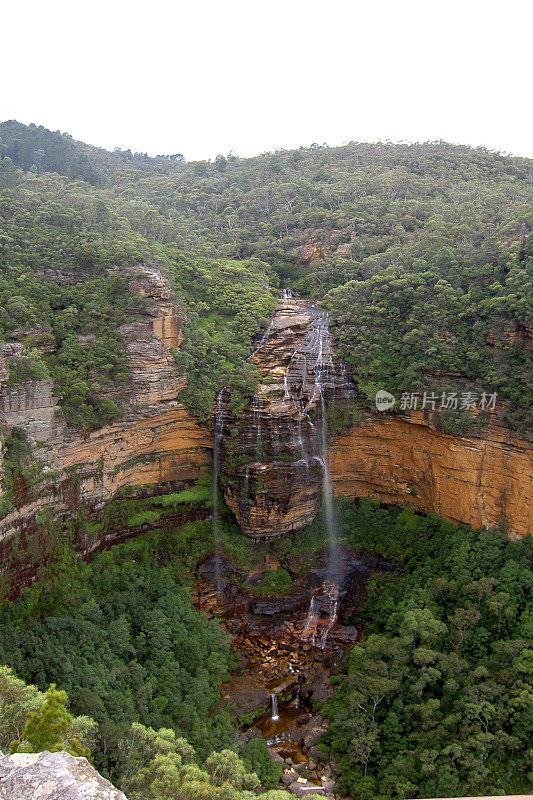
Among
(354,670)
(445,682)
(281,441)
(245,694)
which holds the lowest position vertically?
(245,694)

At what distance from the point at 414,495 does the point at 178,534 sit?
9.00m

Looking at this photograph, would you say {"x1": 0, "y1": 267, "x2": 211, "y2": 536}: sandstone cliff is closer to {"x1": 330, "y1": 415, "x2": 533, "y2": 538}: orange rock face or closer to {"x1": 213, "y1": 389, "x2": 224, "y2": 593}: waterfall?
{"x1": 213, "y1": 389, "x2": 224, "y2": 593}: waterfall

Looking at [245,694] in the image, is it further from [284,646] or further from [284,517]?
[284,517]

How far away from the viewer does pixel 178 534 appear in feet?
67.1

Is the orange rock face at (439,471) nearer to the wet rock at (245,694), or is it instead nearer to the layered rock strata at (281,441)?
the layered rock strata at (281,441)

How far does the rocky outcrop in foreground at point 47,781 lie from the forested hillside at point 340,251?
434 inches

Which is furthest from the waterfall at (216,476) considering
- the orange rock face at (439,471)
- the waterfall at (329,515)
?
the orange rock face at (439,471)

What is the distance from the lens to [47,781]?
655 centimetres

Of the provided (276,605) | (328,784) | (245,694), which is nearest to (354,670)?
(328,784)

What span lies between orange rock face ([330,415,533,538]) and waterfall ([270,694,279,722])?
A: 7.85 meters

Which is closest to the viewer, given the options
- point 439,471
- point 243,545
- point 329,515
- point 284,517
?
point 439,471

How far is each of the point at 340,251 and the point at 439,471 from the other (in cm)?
1196

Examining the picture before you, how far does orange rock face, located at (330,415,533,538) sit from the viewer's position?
17.3 metres

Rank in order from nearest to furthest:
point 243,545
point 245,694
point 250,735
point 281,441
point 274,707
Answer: point 250,735
point 274,707
point 245,694
point 281,441
point 243,545
